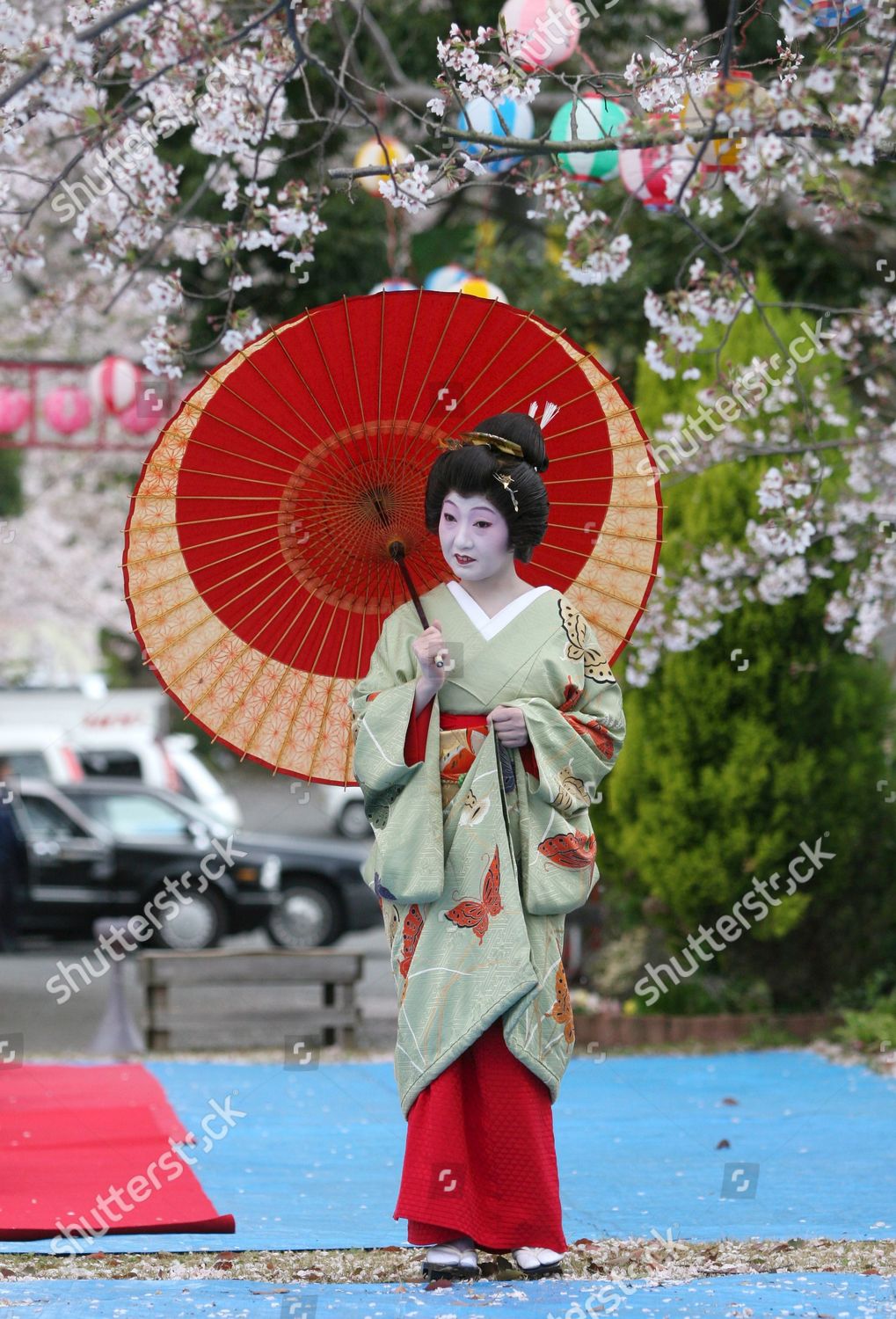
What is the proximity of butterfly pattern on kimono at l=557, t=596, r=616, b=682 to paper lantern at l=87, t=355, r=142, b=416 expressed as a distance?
7.97 meters

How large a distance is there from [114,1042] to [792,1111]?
3.66 meters

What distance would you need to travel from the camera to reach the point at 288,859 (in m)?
12.4

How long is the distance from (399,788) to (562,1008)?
0.58 m

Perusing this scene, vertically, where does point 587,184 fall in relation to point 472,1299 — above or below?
above

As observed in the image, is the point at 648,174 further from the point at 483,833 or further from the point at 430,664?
the point at 483,833

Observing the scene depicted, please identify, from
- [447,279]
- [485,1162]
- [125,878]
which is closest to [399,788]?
[485,1162]

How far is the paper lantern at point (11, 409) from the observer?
12422 millimetres

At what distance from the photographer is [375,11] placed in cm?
1035

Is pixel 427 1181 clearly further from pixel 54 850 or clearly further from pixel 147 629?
pixel 54 850

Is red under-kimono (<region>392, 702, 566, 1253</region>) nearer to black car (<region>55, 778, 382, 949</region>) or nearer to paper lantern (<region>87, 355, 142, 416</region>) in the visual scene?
paper lantern (<region>87, 355, 142, 416</region>)

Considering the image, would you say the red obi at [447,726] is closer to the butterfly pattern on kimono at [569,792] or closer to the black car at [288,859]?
the butterfly pattern on kimono at [569,792]

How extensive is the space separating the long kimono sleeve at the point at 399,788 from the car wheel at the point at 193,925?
28.5ft

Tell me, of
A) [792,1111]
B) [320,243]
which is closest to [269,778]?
[320,243]

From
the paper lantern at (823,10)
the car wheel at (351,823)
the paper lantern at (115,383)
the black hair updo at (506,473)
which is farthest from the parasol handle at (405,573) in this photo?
the car wheel at (351,823)
